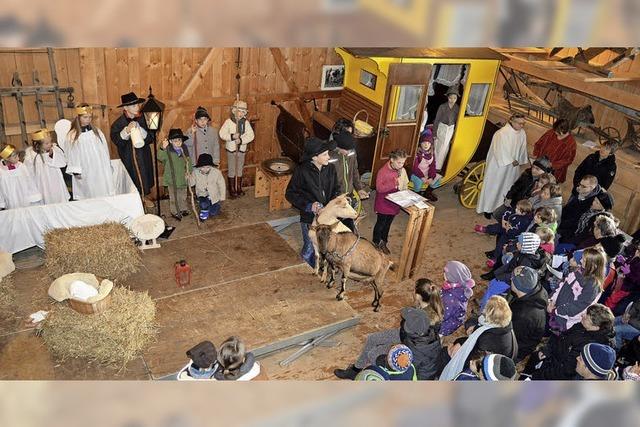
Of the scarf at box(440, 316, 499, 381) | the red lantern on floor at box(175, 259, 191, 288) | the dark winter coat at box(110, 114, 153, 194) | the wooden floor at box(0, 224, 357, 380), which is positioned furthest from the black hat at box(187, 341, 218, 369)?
the dark winter coat at box(110, 114, 153, 194)

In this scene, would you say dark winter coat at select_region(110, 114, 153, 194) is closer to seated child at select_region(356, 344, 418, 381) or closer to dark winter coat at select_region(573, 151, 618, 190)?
seated child at select_region(356, 344, 418, 381)

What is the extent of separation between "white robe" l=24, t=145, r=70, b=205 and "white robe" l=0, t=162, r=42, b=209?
0.37 feet

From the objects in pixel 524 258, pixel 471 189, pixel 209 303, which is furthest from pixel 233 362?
pixel 471 189

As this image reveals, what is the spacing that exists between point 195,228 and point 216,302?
215 cm

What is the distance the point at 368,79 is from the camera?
8.82 m

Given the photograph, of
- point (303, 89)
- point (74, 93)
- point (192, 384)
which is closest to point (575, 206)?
point (303, 89)

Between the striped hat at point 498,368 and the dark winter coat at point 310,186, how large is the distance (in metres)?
3.53

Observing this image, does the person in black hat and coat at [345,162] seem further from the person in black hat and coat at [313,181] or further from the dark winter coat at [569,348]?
the dark winter coat at [569,348]

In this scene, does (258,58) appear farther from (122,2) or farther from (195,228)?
(122,2)

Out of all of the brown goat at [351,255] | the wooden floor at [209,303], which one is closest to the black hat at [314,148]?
the brown goat at [351,255]

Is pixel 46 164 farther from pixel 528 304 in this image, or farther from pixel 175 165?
pixel 528 304

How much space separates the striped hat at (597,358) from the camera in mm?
3930

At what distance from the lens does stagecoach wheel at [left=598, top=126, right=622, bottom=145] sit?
30.6ft

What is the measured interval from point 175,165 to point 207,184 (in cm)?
51
